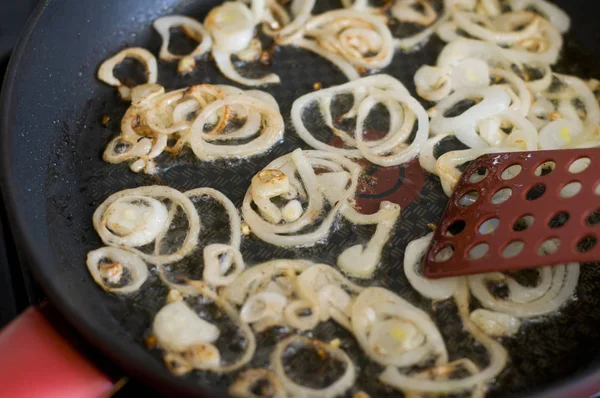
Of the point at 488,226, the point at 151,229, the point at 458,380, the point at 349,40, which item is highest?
the point at 349,40

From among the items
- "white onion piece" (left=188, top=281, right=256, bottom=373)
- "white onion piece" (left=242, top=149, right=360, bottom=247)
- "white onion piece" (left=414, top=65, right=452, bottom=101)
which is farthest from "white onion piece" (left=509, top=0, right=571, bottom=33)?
"white onion piece" (left=188, top=281, right=256, bottom=373)

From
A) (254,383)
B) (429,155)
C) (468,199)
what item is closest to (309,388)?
(254,383)

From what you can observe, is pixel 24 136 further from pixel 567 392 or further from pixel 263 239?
pixel 567 392

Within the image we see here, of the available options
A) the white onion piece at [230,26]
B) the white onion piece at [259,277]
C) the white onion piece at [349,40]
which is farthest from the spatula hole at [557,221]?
the white onion piece at [230,26]

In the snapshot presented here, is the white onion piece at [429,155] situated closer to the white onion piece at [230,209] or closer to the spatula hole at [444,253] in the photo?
the spatula hole at [444,253]

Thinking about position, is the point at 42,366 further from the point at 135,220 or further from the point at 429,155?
the point at 429,155

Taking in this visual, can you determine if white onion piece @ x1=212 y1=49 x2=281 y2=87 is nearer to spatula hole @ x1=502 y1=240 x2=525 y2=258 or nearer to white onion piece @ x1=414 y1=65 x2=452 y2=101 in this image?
white onion piece @ x1=414 y1=65 x2=452 y2=101
